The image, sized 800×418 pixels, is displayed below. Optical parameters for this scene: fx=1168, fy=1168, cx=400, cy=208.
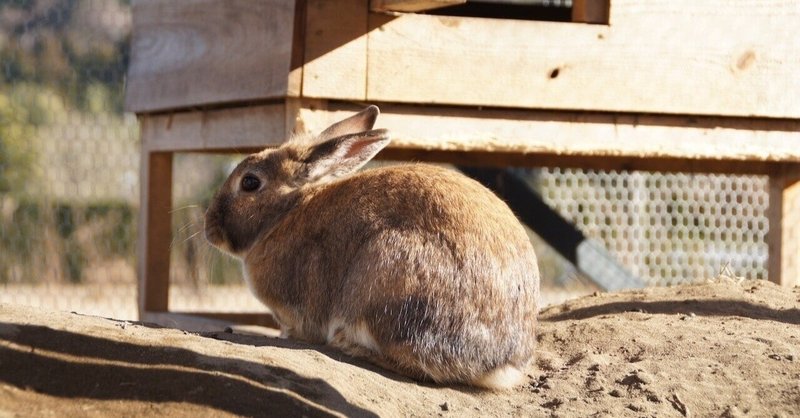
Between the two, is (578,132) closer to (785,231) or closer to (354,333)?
(785,231)

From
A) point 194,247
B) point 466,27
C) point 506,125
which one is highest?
point 466,27

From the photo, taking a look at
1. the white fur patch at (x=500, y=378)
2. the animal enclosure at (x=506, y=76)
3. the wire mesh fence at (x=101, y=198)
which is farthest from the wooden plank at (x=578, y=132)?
the wire mesh fence at (x=101, y=198)

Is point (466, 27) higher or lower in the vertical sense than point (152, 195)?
higher

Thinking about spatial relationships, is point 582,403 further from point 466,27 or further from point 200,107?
point 200,107

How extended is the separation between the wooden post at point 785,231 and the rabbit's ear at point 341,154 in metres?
2.85

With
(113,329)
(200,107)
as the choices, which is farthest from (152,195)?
(113,329)

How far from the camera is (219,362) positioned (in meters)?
3.38

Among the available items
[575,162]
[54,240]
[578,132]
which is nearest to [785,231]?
[575,162]

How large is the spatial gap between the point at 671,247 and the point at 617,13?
498 cm

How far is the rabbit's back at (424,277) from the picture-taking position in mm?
3846

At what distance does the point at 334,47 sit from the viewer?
5027 mm

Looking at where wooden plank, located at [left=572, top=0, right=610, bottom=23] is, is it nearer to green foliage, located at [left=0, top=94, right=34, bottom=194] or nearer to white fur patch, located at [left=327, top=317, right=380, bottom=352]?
white fur patch, located at [left=327, top=317, right=380, bottom=352]

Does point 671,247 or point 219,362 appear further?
point 671,247

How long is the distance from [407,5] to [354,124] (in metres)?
0.54
